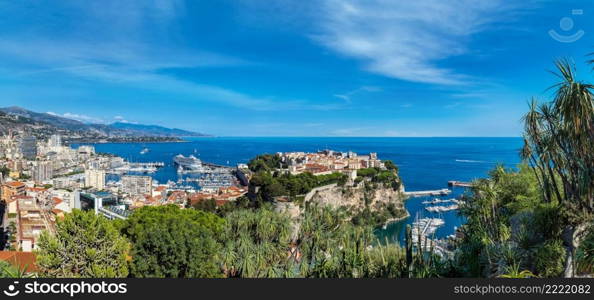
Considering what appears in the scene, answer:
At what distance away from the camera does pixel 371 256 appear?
713cm

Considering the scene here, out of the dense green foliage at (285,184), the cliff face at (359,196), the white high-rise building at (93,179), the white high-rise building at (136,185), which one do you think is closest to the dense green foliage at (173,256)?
the dense green foliage at (285,184)

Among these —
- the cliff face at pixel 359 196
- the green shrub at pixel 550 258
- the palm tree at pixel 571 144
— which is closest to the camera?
the palm tree at pixel 571 144

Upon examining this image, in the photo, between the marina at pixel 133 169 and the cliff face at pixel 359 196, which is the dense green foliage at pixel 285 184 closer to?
the cliff face at pixel 359 196

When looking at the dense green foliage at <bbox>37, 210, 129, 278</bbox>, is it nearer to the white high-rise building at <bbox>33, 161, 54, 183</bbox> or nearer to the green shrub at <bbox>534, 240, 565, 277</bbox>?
the green shrub at <bbox>534, 240, 565, 277</bbox>

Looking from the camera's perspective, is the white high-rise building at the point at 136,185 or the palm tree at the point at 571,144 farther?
the white high-rise building at the point at 136,185

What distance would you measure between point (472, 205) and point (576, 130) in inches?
227

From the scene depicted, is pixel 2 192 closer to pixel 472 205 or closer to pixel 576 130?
pixel 472 205

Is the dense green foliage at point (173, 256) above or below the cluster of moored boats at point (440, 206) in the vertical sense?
above

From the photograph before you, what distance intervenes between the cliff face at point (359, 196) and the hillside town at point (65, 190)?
7090 millimetres

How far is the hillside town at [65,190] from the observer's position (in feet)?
63.2

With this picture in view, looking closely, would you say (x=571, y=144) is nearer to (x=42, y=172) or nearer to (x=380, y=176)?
(x=380, y=176)

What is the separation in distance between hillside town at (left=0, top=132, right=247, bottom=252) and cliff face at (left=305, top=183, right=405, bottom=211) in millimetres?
7090

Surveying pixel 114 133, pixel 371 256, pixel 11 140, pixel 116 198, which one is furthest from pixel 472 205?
pixel 114 133

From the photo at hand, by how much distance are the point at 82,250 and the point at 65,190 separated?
32351mm
